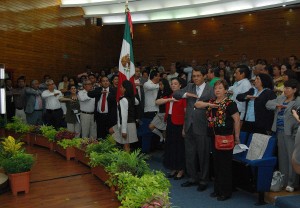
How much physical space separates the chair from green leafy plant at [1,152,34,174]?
2565 mm

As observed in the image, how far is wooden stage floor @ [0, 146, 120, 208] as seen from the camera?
409 centimetres

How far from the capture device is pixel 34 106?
8.77 metres

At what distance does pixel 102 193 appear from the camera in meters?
4.42

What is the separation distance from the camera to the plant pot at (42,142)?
23.7 ft

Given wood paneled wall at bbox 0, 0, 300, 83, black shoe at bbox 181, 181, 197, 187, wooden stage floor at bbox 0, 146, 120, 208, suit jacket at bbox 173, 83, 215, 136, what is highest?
wood paneled wall at bbox 0, 0, 300, 83

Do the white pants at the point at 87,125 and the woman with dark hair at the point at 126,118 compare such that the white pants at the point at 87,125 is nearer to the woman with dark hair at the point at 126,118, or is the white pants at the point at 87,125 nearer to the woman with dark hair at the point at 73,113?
the woman with dark hair at the point at 73,113

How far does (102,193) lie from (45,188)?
2.64 ft

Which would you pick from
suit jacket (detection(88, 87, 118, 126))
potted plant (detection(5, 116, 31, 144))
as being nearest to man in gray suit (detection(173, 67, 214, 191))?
suit jacket (detection(88, 87, 118, 126))

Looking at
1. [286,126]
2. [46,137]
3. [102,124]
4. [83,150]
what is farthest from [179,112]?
[46,137]

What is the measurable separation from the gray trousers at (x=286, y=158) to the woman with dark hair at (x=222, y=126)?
0.54 metres

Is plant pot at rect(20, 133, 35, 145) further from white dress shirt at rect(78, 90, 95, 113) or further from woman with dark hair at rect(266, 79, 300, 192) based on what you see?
woman with dark hair at rect(266, 79, 300, 192)

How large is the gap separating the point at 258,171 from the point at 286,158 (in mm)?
496

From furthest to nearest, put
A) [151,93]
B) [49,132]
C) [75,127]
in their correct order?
1. [75,127]
2. [49,132]
3. [151,93]

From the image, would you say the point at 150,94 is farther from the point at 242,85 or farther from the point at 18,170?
the point at 18,170
